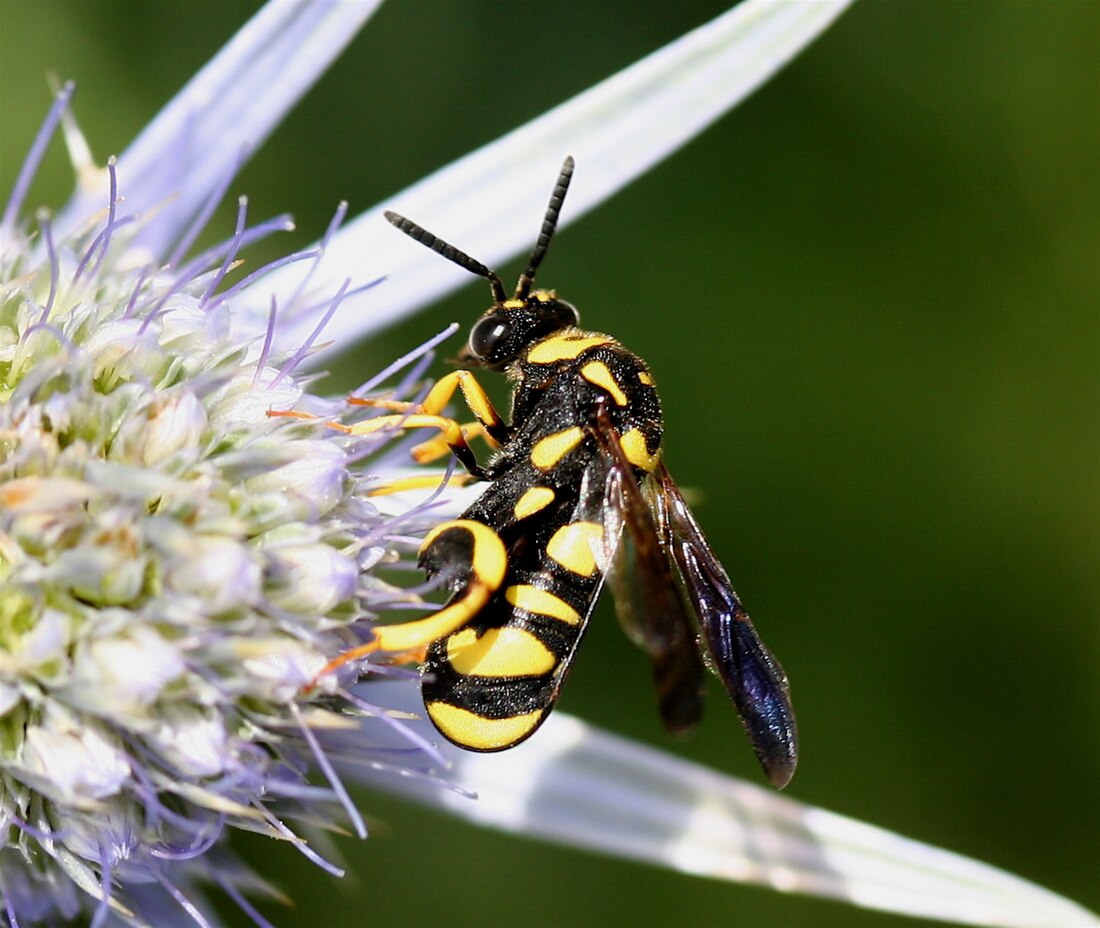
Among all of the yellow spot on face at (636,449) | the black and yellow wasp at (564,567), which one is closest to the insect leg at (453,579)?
the black and yellow wasp at (564,567)

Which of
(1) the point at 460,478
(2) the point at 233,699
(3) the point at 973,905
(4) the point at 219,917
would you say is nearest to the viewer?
(2) the point at 233,699

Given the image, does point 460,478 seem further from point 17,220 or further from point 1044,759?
point 1044,759

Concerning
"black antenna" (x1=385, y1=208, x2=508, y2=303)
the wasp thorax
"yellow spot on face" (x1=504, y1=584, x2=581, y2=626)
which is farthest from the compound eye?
"yellow spot on face" (x1=504, y1=584, x2=581, y2=626)

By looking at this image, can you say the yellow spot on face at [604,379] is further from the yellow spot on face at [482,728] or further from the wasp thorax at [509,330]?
the yellow spot on face at [482,728]

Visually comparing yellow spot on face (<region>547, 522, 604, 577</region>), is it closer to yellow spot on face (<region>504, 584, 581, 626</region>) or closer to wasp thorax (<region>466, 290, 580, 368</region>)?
yellow spot on face (<region>504, 584, 581, 626</region>)

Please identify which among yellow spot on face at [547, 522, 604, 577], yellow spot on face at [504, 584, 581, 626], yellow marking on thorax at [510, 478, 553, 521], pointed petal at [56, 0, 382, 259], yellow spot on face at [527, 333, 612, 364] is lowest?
yellow spot on face at [504, 584, 581, 626]

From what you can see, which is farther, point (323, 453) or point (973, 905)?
point (973, 905)

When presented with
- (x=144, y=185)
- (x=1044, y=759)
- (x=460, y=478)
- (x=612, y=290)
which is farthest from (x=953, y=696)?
(x=144, y=185)
